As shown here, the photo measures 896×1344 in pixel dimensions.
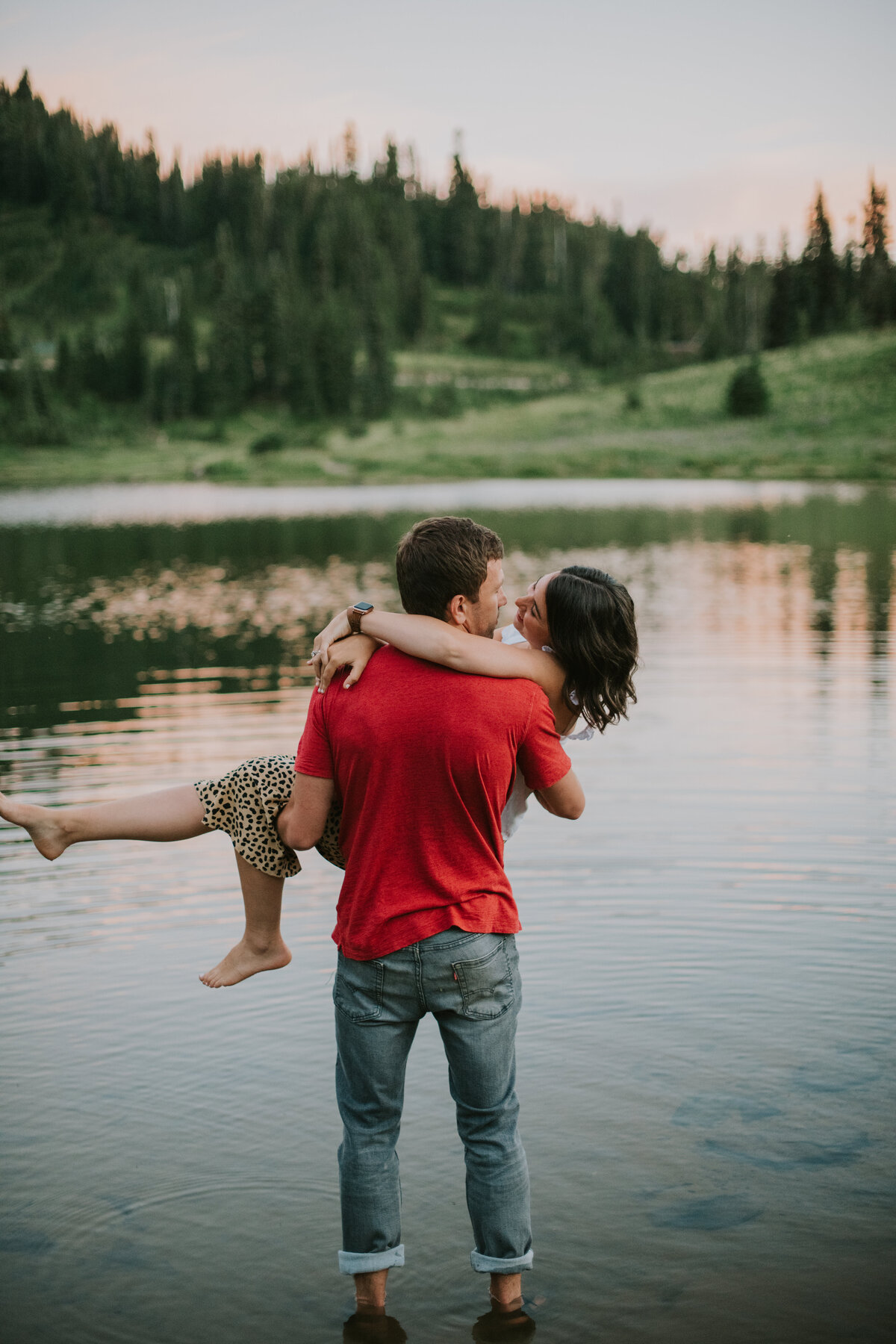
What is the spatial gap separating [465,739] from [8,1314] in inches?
81.0

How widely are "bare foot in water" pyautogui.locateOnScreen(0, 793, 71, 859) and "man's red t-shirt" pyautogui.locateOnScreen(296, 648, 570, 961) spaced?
0.96 meters

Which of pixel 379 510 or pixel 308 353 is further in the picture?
pixel 308 353

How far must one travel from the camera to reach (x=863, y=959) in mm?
5945

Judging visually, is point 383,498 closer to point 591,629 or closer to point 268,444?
point 268,444

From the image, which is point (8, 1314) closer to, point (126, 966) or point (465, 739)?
point (465, 739)

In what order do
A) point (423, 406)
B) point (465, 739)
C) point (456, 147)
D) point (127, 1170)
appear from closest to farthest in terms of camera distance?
point (465, 739)
point (127, 1170)
point (423, 406)
point (456, 147)

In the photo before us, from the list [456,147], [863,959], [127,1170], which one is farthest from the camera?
[456,147]

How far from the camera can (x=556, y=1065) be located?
4973 millimetres

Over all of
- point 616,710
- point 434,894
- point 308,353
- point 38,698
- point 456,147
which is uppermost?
point 456,147

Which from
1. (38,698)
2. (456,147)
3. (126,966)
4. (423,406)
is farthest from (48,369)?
(126,966)

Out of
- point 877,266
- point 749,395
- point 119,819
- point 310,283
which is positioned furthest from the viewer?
point 310,283

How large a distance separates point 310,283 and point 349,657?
480ft

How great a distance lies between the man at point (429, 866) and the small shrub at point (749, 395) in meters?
84.7

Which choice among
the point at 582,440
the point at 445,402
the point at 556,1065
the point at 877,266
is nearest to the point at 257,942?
the point at 556,1065
